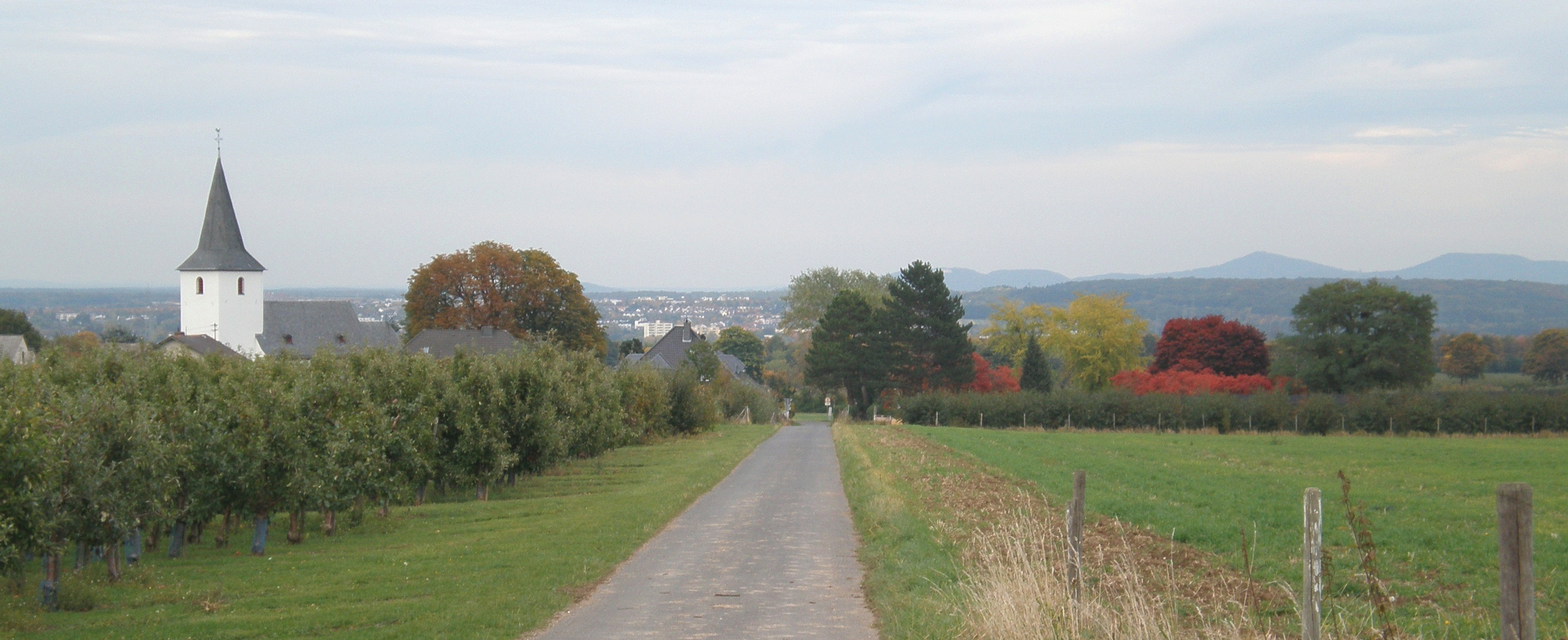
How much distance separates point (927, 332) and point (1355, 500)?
5426 centimetres

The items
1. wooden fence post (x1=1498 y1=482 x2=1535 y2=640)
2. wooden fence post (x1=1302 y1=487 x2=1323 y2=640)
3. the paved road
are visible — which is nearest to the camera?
wooden fence post (x1=1498 y1=482 x2=1535 y2=640)

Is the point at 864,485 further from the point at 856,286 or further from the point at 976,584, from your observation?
the point at 856,286

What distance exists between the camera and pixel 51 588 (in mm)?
11891

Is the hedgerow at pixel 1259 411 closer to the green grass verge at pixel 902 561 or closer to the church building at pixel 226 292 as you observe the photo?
the green grass verge at pixel 902 561

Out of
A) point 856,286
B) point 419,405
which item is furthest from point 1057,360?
point 419,405

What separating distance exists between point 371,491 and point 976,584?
12578 mm

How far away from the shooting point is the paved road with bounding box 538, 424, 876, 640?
9977 millimetres

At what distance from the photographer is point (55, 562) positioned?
11859mm

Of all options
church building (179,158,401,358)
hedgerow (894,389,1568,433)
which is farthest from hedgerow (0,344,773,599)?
church building (179,158,401,358)

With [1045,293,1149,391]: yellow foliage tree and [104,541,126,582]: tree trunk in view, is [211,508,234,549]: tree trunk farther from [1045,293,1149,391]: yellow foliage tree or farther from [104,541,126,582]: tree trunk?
[1045,293,1149,391]: yellow foliage tree

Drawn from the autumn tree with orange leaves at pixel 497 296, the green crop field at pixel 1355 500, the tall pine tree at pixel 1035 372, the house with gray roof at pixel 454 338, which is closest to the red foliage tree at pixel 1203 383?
the tall pine tree at pixel 1035 372

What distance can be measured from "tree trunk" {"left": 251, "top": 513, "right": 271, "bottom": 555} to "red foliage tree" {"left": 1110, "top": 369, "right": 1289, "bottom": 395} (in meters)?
61.4

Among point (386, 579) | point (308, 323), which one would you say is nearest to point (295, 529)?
point (386, 579)

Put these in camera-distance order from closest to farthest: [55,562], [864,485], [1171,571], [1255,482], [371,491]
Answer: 1. [1171,571]
2. [55,562]
3. [371,491]
4. [864,485]
5. [1255,482]
